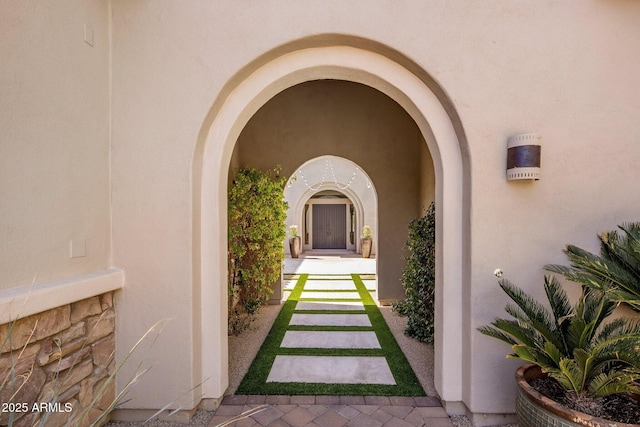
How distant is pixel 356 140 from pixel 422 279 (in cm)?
319

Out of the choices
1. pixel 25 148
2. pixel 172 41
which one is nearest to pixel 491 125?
pixel 172 41

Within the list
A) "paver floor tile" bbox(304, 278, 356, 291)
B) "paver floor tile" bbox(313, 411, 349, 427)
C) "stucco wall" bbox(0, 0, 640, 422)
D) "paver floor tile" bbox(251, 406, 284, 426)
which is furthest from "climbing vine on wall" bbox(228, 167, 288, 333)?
"paver floor tile" bbox(304, 278, 356, 291)

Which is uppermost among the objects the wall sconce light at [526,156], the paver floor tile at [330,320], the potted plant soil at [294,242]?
the wall sconce light at [526,156]

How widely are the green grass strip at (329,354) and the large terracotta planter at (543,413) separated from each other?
41.7 inches

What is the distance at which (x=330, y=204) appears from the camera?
1938cm

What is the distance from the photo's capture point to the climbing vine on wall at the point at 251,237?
182 inches

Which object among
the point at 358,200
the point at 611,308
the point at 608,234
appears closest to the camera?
the point at 611,308

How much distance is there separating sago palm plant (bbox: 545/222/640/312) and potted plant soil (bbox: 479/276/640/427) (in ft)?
0.32

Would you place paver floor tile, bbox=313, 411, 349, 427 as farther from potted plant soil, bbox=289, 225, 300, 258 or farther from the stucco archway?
potted plant soil, bbox=289, 225, 300, 258

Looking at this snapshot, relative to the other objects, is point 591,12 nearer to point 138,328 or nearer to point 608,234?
point 608,234

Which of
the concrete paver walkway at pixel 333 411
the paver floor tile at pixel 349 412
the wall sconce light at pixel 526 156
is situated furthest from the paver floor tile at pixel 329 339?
the wall sconce light at pixel 526 156

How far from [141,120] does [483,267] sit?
120 inches

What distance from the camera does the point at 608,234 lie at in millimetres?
2496

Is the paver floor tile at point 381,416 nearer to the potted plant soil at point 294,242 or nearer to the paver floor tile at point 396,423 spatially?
the paver floor tile at point 396,423
